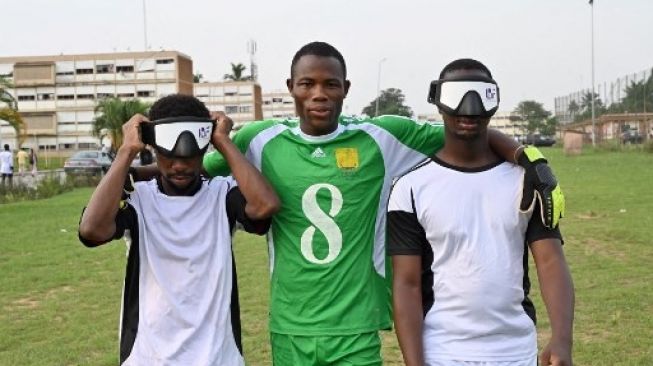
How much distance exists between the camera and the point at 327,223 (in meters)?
3.45

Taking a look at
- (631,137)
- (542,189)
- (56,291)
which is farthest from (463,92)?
(631,137)

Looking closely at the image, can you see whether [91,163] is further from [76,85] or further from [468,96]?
[76,85]

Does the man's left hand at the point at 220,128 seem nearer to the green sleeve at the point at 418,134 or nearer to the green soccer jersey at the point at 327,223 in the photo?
the green soccer jersey at the point at 327,223

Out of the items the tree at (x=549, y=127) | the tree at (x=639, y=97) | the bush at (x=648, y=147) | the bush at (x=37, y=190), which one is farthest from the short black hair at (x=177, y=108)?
the tree at (x=549, y=127)

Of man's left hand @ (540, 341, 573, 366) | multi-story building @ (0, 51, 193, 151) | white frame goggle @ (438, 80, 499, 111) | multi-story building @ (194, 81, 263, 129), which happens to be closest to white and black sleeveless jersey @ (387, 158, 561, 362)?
man's left hand @ (540, 341, 573, 366)

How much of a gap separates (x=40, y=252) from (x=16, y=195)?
39.1 feet

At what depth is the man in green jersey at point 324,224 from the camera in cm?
339

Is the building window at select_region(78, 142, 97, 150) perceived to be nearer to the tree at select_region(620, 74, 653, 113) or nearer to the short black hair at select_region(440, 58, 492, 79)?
the tree at select_region(620, 74, 653, 113)

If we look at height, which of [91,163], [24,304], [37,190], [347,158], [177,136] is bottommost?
[24,304]

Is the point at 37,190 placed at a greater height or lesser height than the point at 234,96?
lesser

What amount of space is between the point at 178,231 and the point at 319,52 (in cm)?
98

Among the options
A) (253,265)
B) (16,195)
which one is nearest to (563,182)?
(253,265)

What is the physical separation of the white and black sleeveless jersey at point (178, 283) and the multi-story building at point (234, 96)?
92368 mm

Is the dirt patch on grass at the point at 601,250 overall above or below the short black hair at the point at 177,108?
below
